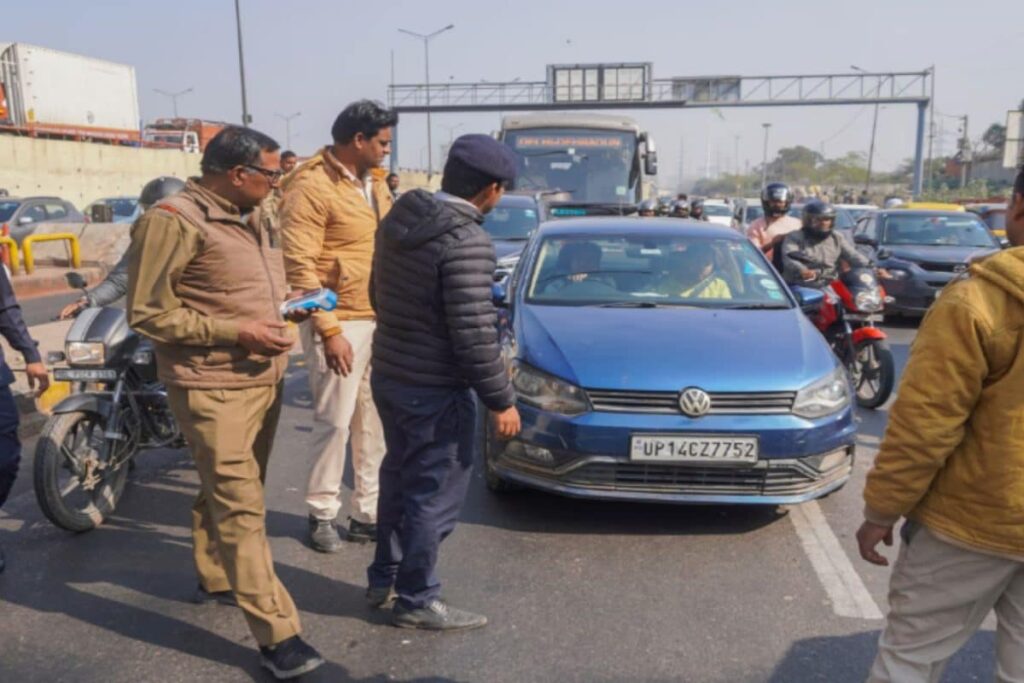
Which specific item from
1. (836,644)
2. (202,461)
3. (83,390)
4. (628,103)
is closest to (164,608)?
(202,461)

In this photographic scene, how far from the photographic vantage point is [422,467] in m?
3.39

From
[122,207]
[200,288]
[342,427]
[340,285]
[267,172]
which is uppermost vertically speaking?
[267,172]

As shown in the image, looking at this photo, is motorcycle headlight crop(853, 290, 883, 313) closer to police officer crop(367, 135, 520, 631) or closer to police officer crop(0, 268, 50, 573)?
police officer crop(367, 135, 520, 631)

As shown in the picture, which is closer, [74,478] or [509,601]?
[509,601]

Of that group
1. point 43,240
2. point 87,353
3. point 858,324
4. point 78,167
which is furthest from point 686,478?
point 78,167

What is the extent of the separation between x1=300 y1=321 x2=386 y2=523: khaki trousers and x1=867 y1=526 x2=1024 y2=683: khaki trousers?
93.3 inches

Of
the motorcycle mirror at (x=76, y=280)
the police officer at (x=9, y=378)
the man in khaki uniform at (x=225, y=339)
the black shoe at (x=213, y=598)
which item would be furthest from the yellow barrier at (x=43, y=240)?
the man in khaki uniform at (x=225, y=339)

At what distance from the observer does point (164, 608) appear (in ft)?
12.3

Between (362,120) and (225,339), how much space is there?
1.40 m

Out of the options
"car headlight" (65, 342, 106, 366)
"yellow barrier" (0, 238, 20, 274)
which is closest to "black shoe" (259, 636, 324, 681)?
"car headlight" (65, 342, 106, 366)

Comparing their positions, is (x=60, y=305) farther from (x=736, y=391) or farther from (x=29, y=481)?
(x=736, y=391)

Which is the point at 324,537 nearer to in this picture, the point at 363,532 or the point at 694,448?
the point at 363,532

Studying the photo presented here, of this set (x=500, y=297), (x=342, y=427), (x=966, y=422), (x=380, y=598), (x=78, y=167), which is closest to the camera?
(x=966, y=422)

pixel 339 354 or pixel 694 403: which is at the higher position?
pixel 339 354
